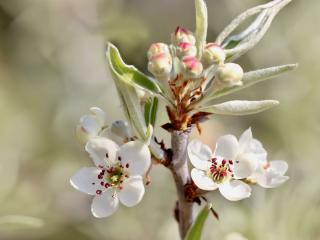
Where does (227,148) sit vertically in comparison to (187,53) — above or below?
below

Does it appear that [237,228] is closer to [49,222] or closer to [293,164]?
[293,164]

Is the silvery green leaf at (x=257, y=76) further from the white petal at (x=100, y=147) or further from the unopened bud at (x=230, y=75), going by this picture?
the white petal at (x=100, y=147)

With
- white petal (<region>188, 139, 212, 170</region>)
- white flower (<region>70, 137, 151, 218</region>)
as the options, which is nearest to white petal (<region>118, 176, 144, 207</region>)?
white flower (<region>70, 137, 151, 218</region>)

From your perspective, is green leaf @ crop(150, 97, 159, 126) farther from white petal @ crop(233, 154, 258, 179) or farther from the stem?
white petal @ crop(233, 154, 258, 179)

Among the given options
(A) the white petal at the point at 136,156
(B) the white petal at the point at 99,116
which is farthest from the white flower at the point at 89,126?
(A) the white petal at the point at 136,156

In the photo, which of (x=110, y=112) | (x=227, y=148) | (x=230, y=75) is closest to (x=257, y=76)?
(x=230, y=75)

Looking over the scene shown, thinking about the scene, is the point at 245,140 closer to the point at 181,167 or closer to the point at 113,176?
the point at 181,167

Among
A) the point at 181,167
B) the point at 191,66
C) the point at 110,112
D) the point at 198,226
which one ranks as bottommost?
the point at 198,226
